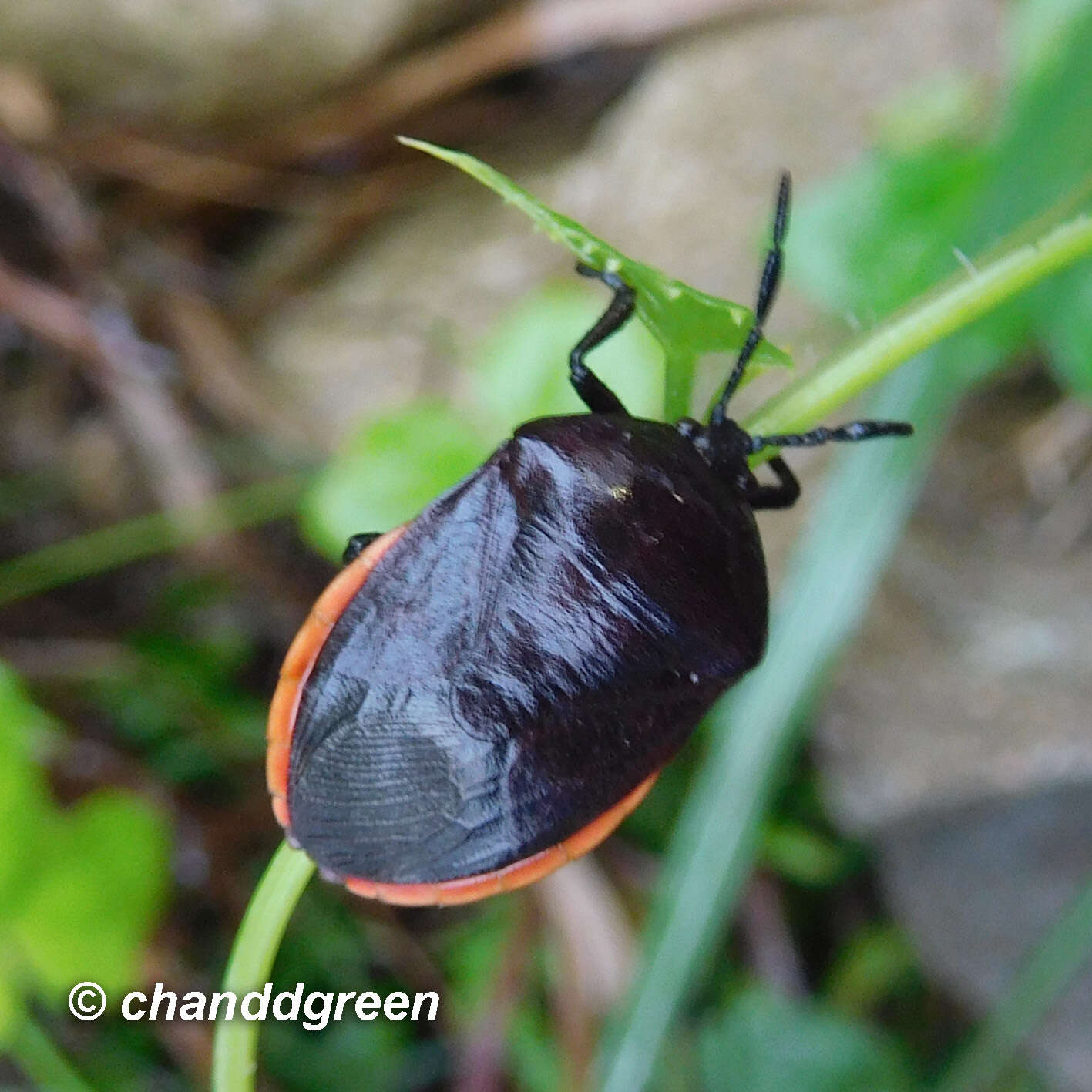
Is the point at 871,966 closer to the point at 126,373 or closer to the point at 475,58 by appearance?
the point at 126,373

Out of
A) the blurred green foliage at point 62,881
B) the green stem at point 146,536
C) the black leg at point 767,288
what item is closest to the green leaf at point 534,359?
the black leg at point 767,288

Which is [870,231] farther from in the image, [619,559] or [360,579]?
A: [360,579]

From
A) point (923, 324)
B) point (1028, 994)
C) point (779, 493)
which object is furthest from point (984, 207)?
point (1028, 994)

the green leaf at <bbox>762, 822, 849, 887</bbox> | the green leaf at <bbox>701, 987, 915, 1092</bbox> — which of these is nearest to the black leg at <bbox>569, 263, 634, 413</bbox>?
the green leaf at <bbox>762, 822, 849, 887</bbox>

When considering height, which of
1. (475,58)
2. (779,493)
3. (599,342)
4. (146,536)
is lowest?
(146,536)

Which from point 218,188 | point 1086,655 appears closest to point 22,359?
point 218,188

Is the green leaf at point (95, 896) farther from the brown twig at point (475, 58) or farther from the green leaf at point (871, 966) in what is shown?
the brown twig at point (475, 58)
